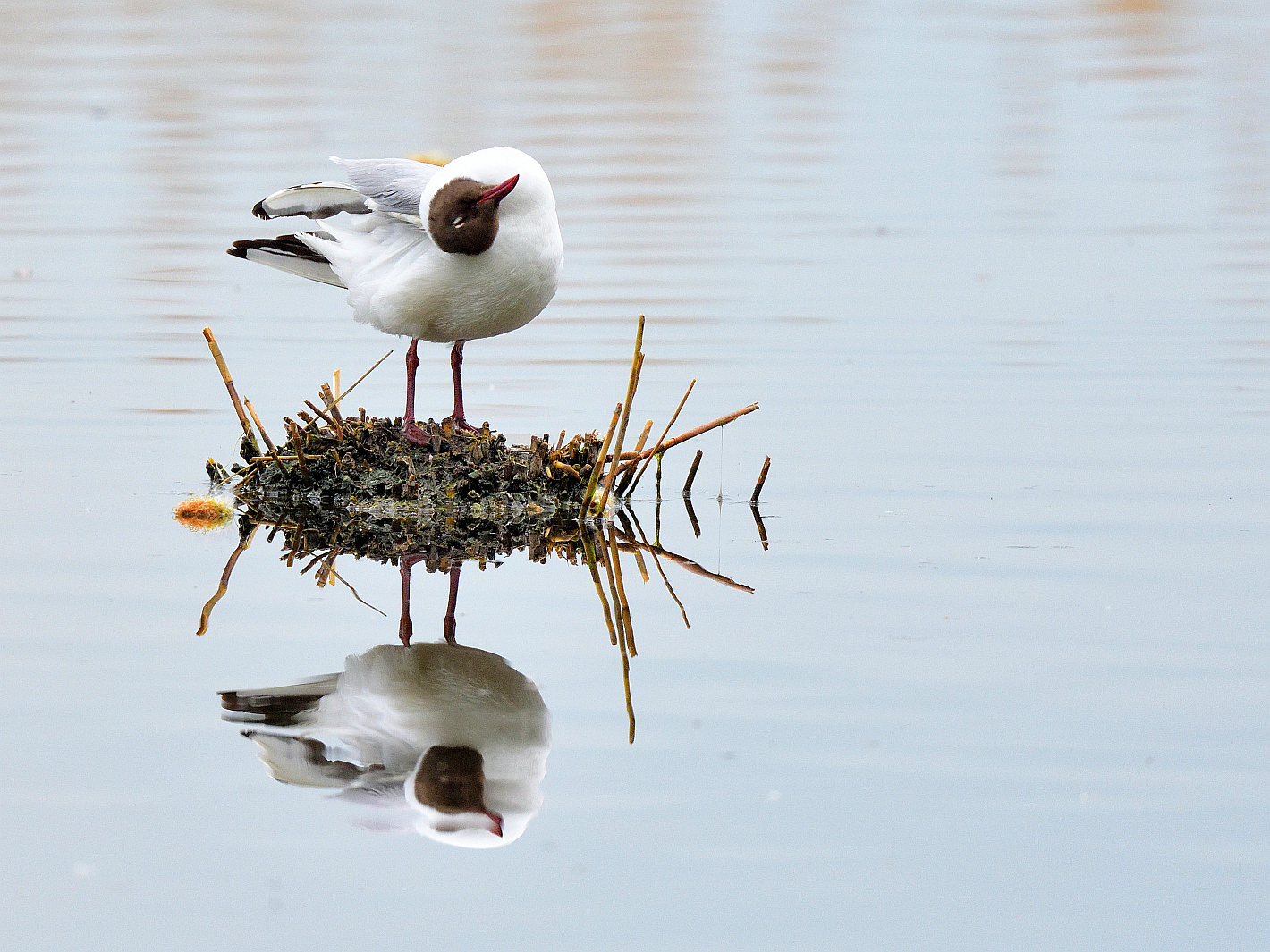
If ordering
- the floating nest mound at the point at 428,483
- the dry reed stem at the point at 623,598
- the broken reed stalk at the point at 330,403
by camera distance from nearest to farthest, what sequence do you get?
the dry reed stem at the point at 623,598
the floating nest mound at the point at 428,483
the broken reed stalk at the point at 330,403

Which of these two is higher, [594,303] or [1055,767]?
[1055,767]

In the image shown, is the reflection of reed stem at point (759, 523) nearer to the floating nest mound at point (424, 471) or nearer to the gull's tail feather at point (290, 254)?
the floating nest mound at point (424, 471)

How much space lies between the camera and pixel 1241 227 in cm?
1320

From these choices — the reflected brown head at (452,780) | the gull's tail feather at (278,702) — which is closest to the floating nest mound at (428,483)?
the gull's tail feather at (278,702)

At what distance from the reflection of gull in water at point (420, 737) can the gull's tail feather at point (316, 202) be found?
1905 millimetres

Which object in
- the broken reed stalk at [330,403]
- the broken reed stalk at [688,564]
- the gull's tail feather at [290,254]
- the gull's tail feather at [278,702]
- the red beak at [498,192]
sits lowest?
the broken reed stalk at [688,564]

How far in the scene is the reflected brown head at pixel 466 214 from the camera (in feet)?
19.6

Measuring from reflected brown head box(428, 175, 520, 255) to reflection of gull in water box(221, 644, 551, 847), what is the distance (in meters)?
1.41

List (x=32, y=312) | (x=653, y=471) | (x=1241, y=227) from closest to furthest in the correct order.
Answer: (x=653, y=471) → (x=32, y=312) → (x=1241, y=227)

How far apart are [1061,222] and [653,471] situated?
22.2 feet

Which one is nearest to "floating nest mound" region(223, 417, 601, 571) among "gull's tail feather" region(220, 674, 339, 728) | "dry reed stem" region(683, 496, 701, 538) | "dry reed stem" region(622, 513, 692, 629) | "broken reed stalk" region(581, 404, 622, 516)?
"broken reed stalk" region(581, 404, 622, 516)

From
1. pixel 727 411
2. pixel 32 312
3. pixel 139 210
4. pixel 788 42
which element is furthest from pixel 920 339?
pixel 788 42

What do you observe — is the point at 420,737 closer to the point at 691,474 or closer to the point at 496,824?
the point at 496,824

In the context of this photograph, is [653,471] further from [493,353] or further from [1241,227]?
[1241,227]
